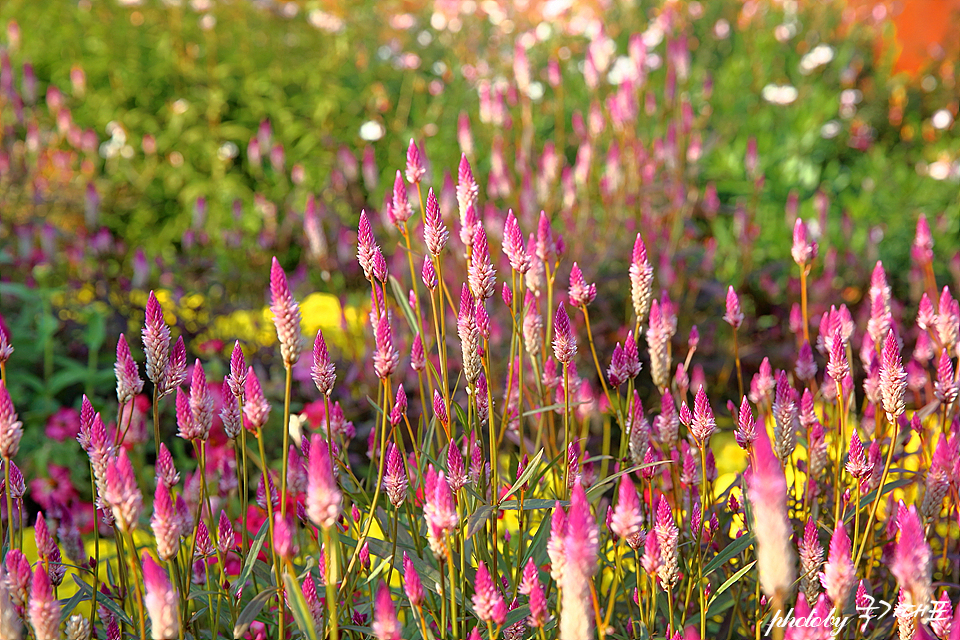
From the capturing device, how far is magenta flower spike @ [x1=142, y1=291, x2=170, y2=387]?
1.21 meters

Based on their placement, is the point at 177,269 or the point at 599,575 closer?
the point at 599,575

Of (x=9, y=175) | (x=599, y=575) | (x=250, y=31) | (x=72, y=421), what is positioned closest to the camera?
(x=599, y=575)

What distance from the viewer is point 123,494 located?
95 cm

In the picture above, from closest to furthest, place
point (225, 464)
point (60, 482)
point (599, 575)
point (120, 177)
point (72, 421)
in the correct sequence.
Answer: point (599, 575) → point (225, 464) → point (60, 482) → point (72, 421) → point (120, 177)

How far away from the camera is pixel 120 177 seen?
221 inches

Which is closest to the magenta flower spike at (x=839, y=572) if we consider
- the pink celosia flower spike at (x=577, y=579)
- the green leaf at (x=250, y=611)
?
the pink celosia flower spike at (x=577, y=579)

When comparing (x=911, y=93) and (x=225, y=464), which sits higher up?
(x=911, y=93)

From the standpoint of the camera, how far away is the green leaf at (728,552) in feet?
4.29

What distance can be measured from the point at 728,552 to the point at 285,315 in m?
0.79

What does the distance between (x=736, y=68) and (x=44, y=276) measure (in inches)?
211

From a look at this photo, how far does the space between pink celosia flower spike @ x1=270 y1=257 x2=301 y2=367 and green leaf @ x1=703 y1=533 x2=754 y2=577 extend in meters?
0.72

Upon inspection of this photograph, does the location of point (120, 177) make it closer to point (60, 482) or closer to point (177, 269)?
point (177, 269)

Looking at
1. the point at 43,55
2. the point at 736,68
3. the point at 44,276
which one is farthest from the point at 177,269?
the point at 736,68

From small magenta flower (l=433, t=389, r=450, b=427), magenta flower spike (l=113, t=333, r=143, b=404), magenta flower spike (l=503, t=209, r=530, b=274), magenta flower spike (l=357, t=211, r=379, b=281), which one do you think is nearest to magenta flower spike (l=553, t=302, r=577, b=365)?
magenta flower spike (l=503, t=209, r=530, b=274)
